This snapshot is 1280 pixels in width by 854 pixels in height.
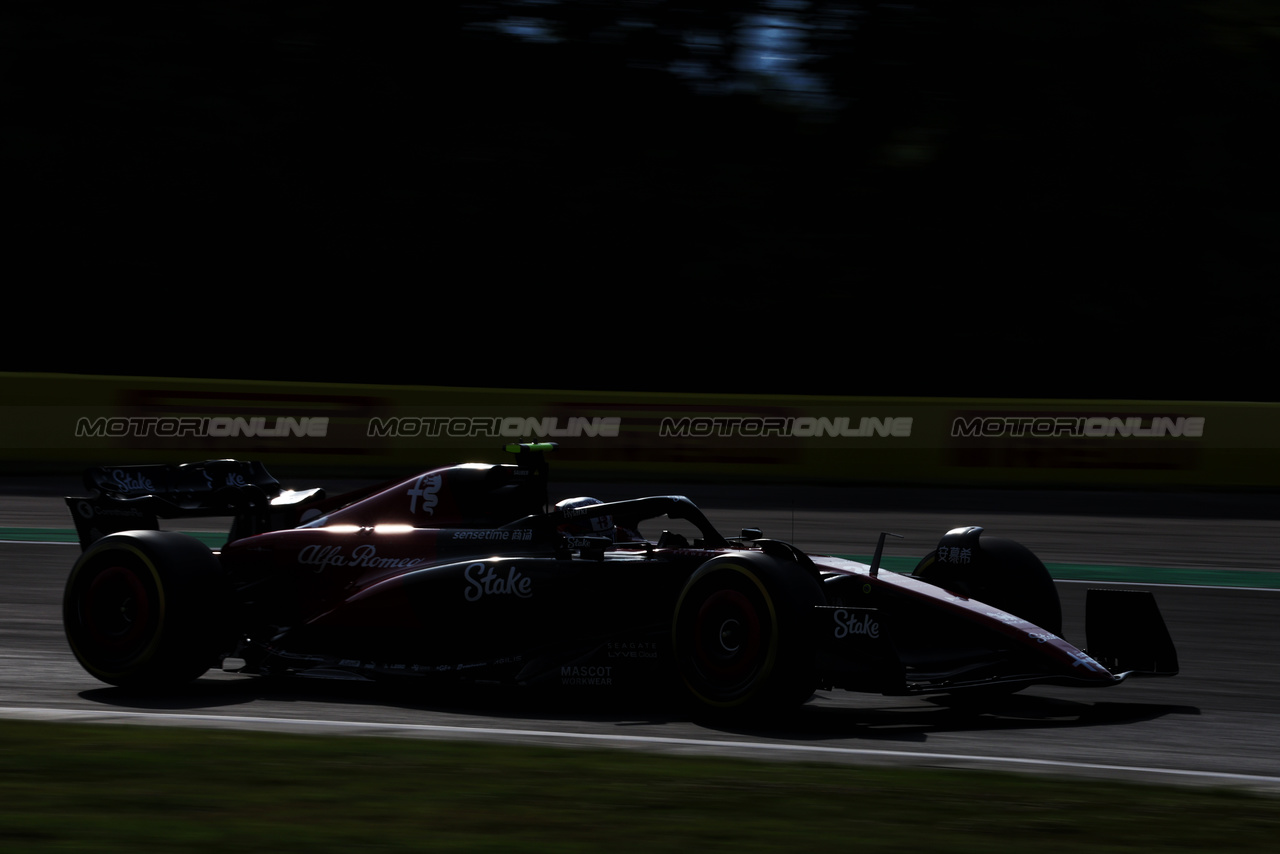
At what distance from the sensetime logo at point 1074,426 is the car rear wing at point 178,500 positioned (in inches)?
435

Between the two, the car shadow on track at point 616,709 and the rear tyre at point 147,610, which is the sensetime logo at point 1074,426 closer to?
the car shadow on track at point 616,709

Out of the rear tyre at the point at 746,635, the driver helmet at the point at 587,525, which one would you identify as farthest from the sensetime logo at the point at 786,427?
the rear tyre at the point at 746,635

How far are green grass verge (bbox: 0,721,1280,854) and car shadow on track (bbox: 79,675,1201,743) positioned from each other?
97cm

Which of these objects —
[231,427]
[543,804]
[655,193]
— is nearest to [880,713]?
[543,804]

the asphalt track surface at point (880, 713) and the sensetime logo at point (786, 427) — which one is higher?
the sensetime logo at point (786, 427)

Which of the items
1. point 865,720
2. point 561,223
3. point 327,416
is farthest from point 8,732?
point 561,223

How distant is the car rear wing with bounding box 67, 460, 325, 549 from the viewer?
29.1 feet

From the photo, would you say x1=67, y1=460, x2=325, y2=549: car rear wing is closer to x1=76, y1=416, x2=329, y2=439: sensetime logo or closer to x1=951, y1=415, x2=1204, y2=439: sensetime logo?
x1=76, y1=416, x2=329, y2=439: sensetime logo

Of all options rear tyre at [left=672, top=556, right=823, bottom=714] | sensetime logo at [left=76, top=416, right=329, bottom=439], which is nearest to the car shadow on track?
rear tyre at [left=672, top=556, right=823, bottom=714]

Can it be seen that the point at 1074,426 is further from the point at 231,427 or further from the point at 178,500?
the point at 178,500

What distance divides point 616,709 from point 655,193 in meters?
19.9

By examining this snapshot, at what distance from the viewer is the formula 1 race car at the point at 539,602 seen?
7.13 m

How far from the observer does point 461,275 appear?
2792cm

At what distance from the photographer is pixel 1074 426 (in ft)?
60.8
